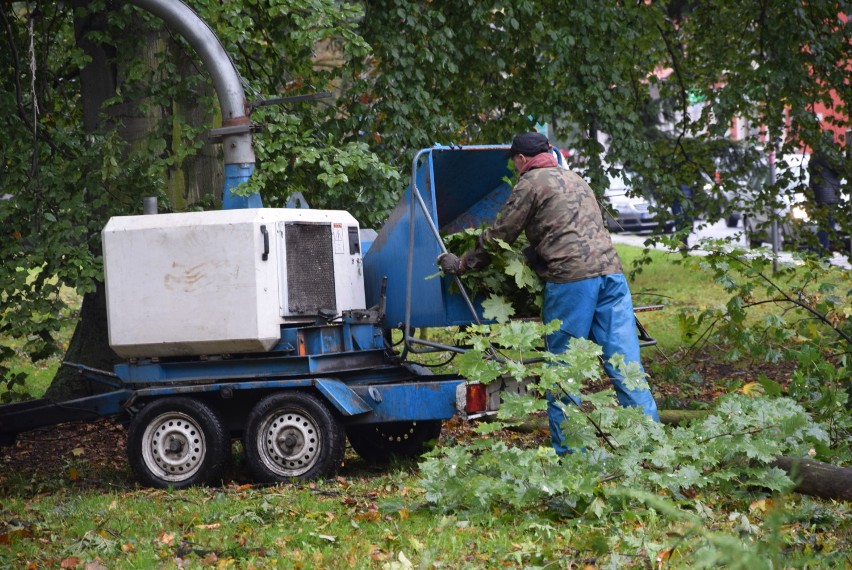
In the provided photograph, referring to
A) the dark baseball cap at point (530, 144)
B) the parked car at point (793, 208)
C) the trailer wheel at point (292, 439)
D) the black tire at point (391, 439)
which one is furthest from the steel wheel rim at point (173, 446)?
the parked car at point (793, 208)

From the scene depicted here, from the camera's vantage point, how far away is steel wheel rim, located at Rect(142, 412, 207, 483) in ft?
Answer: 24.2

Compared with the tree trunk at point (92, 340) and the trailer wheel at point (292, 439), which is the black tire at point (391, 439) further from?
the tree trunk at point (92, 340)

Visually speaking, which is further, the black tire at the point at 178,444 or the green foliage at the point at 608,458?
the black tire at the point at 178,444

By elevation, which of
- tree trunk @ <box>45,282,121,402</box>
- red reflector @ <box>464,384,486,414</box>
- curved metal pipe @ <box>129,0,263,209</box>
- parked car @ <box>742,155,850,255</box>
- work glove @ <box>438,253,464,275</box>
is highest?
curved metal pipe @ <box>129,0,263,209</box>

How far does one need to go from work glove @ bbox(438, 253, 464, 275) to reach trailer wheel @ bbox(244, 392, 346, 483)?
1.13m

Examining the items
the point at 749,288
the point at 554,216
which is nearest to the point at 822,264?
the point at 749,288

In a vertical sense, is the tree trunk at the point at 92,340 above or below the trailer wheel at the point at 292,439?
above

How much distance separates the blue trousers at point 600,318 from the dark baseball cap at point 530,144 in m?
0.85

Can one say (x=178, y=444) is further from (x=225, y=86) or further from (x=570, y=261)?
(x=570, y=261)

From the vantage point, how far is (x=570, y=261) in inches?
273

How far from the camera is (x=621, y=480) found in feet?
18.3

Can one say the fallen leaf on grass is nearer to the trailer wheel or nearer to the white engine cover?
the trailer wheel

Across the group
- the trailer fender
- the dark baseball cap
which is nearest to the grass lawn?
the trailer fender

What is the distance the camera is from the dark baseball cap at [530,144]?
7195 mm
